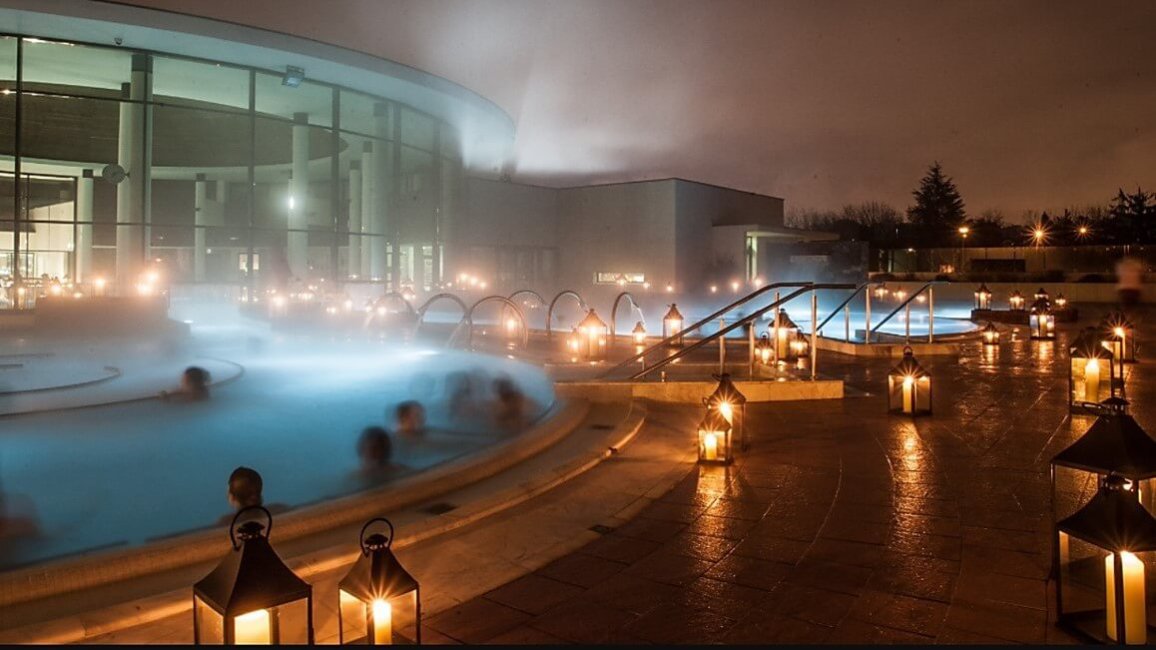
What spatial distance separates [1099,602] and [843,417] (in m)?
5.36

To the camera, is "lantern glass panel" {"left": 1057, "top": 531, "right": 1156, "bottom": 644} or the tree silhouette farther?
the tree silhouette

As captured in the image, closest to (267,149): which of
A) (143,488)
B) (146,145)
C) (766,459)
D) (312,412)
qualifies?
(146,145)

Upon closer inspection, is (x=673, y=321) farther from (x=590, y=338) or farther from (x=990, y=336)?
(x=990, y=336)

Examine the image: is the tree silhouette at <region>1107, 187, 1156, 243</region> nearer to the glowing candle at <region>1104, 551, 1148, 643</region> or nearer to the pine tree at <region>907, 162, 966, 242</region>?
the pine tree at <region>907, 162, 966, 242</region>

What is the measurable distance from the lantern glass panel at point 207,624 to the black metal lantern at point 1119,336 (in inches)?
461

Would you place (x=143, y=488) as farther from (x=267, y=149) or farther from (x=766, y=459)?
(x=267, y=149)

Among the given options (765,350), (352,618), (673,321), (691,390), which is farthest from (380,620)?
(673,321)

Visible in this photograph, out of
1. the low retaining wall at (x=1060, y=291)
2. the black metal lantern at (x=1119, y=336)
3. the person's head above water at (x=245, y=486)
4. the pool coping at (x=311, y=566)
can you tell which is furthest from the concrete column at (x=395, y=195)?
the person's head above water at (x=245, y=486)

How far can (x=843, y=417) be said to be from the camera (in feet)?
30.2

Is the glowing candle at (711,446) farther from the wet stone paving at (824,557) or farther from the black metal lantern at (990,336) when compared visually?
the black metal lantern at (990,336)

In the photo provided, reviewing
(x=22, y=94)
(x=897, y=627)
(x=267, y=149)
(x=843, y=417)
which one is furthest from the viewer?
(x=267, y=149)

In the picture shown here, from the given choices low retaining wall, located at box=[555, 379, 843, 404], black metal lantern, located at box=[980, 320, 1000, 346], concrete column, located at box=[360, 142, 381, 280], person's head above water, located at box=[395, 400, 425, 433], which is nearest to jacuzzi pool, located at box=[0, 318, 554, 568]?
person's head above water, located at box=[395, 400, 425, 433]

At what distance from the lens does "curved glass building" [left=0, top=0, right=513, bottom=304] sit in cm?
2170

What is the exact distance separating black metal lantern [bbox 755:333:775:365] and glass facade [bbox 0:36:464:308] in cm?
1765
